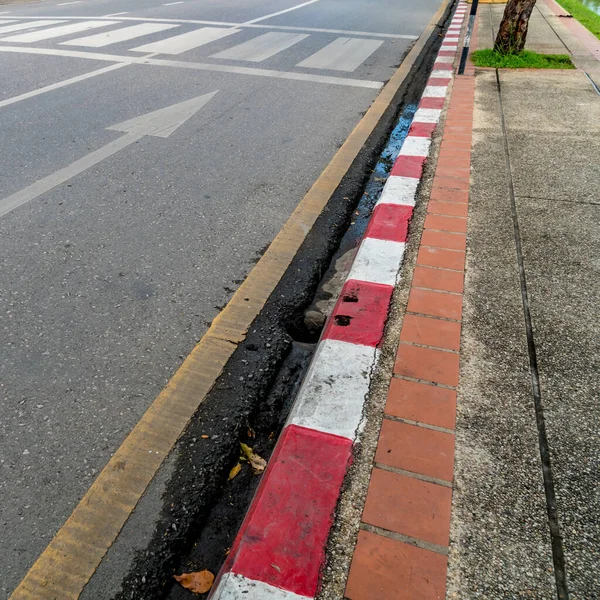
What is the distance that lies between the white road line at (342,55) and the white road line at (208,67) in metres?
0.58

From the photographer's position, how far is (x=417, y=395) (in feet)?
6.88

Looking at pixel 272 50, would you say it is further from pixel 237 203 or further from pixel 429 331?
pixel 429 331

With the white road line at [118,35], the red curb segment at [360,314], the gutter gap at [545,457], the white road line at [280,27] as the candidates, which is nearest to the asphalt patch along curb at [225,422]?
the red curb segment at [360,314]

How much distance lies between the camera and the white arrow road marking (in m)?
3.99

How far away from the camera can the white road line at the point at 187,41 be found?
27.9ft

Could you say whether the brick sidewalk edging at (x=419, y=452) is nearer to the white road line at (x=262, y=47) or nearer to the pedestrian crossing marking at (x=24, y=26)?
the white road line at (x=262, y=47)

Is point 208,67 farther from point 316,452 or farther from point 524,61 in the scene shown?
point 316,452

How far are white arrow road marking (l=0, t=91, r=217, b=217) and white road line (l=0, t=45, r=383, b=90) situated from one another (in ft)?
4.06

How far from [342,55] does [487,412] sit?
302 inches

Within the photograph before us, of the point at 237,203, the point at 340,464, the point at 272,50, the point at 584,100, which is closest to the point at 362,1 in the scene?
the point at 272,50

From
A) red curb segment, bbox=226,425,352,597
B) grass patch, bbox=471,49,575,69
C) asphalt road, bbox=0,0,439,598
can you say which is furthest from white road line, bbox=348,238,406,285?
grass patch, bbox=471,49,575,69

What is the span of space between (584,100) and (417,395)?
4.97 metres

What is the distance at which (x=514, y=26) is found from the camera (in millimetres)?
6949

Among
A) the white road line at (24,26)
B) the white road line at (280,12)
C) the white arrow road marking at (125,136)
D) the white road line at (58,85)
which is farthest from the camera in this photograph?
the white road line at (280,12)
